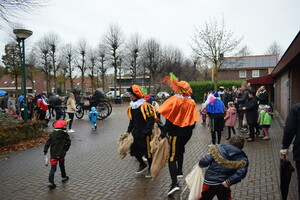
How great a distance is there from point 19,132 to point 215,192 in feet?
25.9

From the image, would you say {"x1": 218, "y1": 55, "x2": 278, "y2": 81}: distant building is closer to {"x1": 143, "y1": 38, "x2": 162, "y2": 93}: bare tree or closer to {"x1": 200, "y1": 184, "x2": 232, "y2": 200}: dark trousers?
{"x1": 143, "y1": 38, "x2": 162, "y2": 93}: bare tree

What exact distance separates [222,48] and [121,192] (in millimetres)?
20296

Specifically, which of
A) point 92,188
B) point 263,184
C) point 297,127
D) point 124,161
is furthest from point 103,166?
point 297,127

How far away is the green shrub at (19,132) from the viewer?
8.33 meters

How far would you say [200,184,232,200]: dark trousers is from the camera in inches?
119

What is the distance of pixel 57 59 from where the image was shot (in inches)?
1439

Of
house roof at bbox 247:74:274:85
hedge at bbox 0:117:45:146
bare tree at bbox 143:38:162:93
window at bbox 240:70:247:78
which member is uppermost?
bare tree at bbox 143:38:162:93

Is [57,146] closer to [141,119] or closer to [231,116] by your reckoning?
[141,119]

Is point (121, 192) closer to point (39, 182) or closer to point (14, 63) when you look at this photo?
point (39, 182)

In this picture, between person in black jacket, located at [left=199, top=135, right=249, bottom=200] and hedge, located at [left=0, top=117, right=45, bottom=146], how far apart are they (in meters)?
7.33

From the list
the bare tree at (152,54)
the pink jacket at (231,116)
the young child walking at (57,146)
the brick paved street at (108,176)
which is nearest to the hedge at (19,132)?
the brick paved street at (108,176)

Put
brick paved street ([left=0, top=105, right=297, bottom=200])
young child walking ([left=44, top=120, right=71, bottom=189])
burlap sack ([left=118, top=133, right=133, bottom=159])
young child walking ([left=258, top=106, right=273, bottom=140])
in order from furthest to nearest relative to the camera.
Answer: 1. young child walking ([left=258, top=106, right=273, bottom=140])
2. burlap sack ([left=118, top=133, right=133, bottom=159])
3. young child walking ([left=44, top=120, right=71, bottom=189])
4. brick paved street ([left=0, top=105, right=297, bottom=200])

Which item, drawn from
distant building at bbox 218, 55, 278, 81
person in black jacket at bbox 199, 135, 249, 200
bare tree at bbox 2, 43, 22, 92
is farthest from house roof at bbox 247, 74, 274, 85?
distant building at bbox 218, 55, 278, 81

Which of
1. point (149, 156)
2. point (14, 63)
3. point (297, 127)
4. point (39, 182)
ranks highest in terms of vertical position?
point (14, 63)
